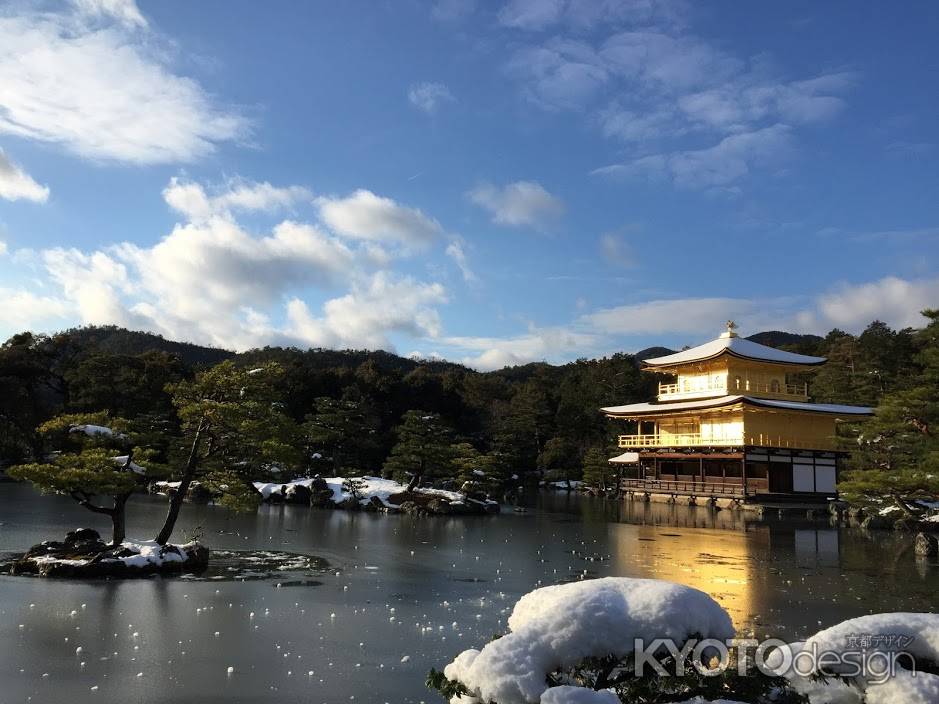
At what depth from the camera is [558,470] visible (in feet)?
158

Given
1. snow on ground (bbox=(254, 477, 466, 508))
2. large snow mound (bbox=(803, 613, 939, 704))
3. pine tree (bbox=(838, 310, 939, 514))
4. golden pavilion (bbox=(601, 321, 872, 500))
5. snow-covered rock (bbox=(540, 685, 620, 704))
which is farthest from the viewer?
golden pavilion (bbox=(601, 321, 872, 500))

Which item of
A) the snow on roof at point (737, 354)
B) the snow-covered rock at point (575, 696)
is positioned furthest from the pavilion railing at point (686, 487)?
the snow-covered rock at point (575, 696)

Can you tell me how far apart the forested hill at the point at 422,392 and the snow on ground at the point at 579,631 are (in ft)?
89.6

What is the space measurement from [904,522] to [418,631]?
69.9 ft

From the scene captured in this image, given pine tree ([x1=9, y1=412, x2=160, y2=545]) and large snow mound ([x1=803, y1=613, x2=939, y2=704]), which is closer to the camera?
large snow mound ([x1=803, y1=613, x2=939, y2=704])

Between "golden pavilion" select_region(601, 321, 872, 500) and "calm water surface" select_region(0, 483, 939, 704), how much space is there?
11594 mm

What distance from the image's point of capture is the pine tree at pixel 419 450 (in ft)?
97.3

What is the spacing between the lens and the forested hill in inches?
1636

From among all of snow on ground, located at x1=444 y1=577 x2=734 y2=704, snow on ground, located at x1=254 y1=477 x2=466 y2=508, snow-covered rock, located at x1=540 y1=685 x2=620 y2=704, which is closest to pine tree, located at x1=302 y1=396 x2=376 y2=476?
snow on ground, located at x1=254 y1=477 x2=466 y2=508

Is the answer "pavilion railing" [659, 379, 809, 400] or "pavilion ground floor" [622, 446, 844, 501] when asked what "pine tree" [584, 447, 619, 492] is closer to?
"pavilion ground floor" [622, 446, 844, 501]

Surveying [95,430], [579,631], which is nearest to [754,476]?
[95,430]

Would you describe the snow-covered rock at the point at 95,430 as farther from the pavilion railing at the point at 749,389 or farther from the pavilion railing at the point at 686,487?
the pavilion railing at the point at 749,389

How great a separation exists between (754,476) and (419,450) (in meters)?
18.1

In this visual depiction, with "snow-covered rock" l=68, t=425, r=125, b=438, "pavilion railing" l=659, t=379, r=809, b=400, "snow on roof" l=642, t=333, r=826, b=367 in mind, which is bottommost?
"snow-covered rock" l=68, t=425, r=125, b=438
